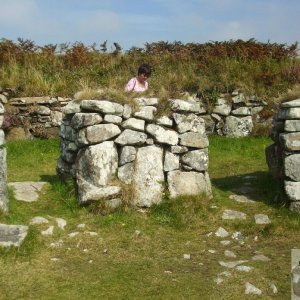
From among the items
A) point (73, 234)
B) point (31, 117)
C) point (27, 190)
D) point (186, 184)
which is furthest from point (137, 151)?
point (31, 117)

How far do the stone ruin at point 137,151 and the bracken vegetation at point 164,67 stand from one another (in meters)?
5.79

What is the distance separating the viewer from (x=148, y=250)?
21.6 feet

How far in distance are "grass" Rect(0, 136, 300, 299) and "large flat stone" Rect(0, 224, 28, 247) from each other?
9 centimetres

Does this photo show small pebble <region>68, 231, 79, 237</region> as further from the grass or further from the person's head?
the person's head

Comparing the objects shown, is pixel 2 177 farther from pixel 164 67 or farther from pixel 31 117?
pixel 164 67

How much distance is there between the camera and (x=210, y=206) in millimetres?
8039

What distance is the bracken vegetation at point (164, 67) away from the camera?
580 inches

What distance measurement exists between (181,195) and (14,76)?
8.74 metres

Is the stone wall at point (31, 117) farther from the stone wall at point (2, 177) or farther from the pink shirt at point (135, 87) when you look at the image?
the stone wall at point (2, 177)

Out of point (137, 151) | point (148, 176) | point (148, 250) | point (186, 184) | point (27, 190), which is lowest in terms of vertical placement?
point (148, 250)

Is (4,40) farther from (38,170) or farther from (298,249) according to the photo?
(298,249)

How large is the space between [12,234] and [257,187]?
4.57 meters

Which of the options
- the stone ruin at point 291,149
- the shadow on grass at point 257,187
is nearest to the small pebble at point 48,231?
the shadow on grass at point 257,187

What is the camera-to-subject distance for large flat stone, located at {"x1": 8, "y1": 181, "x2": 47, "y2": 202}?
8219mm
